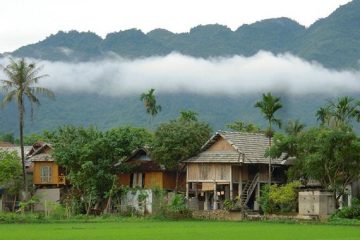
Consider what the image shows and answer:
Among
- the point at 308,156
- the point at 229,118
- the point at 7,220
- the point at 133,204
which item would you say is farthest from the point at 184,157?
the point at 229,118

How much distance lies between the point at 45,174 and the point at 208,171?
16.7 metres

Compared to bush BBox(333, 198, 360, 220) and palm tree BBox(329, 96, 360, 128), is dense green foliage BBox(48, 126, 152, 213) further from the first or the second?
bush BBox(333, 198, 360, 220)

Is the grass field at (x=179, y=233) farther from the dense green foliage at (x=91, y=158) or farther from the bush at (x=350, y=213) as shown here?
the dense green foliage at (x=91, y=158)

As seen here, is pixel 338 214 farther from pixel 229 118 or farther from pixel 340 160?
pixel 229 118

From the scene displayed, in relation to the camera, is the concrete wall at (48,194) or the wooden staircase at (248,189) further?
the concrete wall at (48,194)

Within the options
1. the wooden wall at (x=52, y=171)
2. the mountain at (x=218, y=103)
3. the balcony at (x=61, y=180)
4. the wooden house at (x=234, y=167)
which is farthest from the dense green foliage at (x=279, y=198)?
the mountain at (x=218, y=103)

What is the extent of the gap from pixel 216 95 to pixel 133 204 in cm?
11220

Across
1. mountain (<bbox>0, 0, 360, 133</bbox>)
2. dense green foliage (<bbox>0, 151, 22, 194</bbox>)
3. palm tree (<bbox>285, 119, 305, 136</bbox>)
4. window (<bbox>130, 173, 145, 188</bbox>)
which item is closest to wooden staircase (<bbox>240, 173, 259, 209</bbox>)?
palm tree (<bbox>285, 119, 305, 136</bbox>)

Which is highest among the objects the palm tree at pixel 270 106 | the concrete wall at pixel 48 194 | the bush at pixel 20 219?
the palm tree at pixel 270 106

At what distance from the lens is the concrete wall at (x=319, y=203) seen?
4880 centimetres

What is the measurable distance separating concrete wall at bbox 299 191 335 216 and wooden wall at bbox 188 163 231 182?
27.9 feet

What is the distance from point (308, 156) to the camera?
49000 millimetres

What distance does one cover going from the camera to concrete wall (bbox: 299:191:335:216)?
48797 millimetres

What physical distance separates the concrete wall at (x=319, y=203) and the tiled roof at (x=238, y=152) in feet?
23.5
